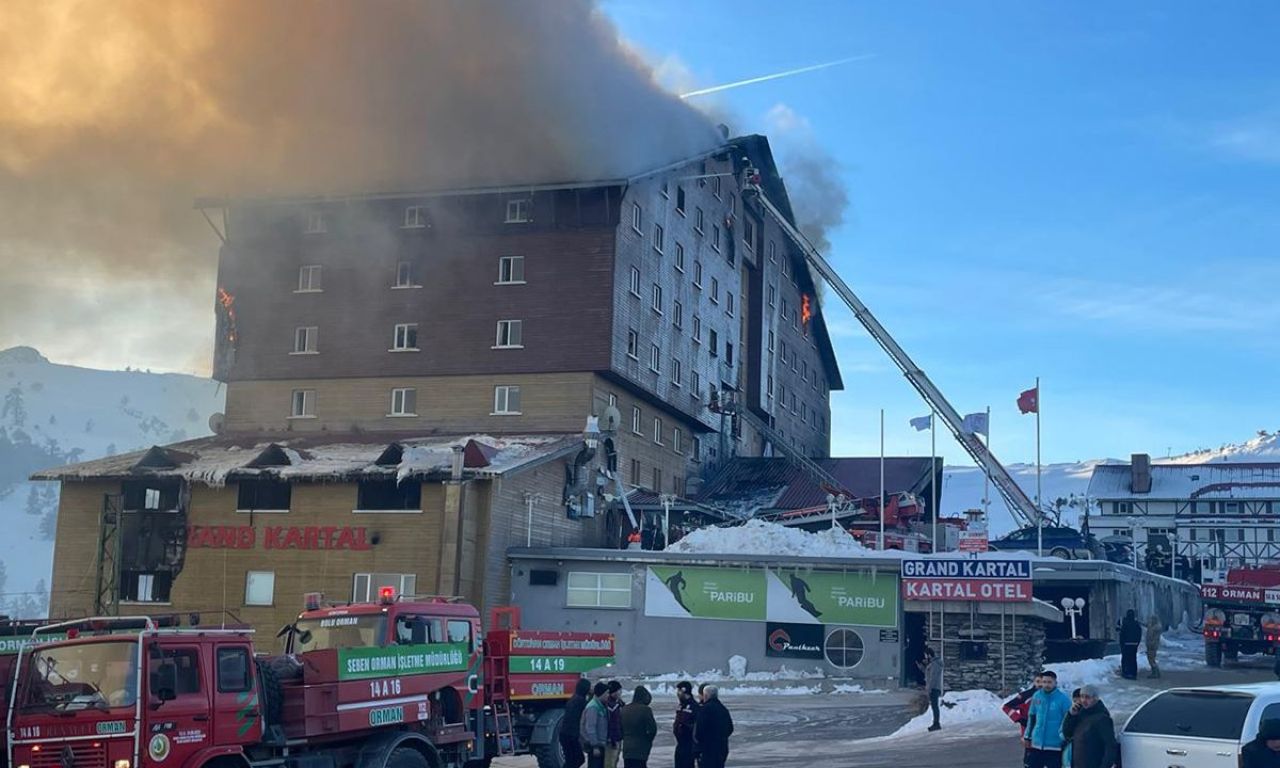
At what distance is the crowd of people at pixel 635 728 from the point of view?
1645cm

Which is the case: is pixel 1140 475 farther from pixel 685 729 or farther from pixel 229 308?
pixel 685 729

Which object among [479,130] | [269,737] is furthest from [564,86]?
[269,737]

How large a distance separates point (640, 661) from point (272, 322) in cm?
2015

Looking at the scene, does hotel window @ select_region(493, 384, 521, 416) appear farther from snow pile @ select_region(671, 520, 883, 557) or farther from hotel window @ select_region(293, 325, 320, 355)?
snow pile @ select_region(671, 520, 883, 557)

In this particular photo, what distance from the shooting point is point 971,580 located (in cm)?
3041

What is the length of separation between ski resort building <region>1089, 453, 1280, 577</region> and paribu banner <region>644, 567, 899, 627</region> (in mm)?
54894

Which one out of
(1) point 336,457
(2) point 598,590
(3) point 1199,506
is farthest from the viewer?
(3) point 1199,506

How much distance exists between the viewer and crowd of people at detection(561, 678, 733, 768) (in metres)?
16.5

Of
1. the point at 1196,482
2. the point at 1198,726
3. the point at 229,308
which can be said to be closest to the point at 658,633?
the point at 229,308

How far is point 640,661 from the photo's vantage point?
37188 mm

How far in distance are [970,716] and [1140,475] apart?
75.6 meters

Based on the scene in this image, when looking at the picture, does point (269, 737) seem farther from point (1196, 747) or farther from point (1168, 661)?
point (1168, 661)

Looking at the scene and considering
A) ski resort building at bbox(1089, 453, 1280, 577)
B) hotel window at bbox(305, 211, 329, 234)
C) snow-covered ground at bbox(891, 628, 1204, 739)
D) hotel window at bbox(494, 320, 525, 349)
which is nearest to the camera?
snow-covered ground at bbox(891, 628, 1204, 739)

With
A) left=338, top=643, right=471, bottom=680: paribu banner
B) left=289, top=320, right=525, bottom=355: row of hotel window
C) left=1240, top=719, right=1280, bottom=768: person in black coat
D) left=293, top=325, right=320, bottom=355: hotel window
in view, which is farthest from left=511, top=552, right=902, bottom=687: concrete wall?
left=1240, top=719, right=1280, bottom=768: person in black coat
